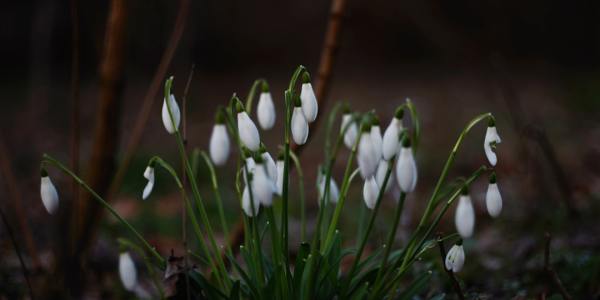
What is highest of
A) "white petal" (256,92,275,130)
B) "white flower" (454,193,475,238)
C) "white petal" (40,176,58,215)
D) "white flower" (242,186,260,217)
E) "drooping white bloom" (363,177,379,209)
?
"white petal" (256,92,275,130)

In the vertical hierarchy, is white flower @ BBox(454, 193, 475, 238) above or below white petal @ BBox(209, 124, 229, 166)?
below

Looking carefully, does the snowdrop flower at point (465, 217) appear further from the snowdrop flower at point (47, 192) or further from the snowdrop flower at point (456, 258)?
the snowdrop flower at point (47, 192)

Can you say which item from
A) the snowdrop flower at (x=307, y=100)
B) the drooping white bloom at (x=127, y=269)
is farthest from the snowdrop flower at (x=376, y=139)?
the drooping white bloom at (x=127, y=269)

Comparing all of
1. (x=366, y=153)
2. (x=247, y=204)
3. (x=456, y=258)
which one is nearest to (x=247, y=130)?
(x=247, y=204)

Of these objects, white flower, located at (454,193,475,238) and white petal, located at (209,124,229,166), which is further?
white petal, located at (209,124,229,166)

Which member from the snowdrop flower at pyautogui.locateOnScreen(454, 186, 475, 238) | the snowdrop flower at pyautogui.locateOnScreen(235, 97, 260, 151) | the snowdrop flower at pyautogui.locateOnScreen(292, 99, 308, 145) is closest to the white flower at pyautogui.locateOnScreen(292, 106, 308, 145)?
the snowdrop flower at pyautogui.locateOnScreen(292, 99, 308, 145)

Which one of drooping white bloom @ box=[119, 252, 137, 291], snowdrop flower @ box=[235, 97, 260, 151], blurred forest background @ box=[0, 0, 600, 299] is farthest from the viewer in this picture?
blurred forest background @ box=[0, 0, 600, 299]

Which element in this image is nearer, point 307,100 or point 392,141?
point 392,141

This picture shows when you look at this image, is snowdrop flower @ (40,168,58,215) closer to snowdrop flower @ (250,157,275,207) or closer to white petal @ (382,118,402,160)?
snowdrop flower @ (250,157,275,207)

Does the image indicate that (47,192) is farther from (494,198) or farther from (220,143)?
(494,198)
